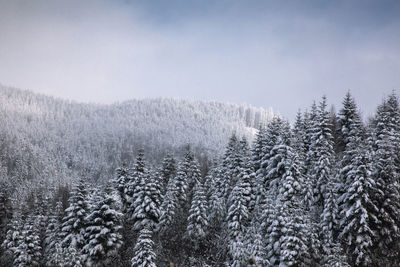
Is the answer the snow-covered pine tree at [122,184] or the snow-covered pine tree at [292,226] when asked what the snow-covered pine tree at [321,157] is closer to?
the snow-covered pine tree at [292,226]

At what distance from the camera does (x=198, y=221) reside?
A: 40094 millimetres

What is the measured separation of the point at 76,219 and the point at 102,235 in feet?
19.3

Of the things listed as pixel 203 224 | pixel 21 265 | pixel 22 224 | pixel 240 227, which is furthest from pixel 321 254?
pixel 22 224

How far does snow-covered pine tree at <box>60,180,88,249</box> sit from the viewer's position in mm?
34669

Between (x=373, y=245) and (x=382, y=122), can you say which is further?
(x=382, y=122)

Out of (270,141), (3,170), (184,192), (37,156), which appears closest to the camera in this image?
(270,141)

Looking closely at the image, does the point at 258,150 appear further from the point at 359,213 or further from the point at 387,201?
the point at 387,201

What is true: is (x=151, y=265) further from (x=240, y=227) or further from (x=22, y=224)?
(x=22, y=224)

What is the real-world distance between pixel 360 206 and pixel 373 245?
3939mm

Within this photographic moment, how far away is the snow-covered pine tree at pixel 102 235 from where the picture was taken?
103 ft

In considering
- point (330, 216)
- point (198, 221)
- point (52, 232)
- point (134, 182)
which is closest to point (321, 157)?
point (330, 216)

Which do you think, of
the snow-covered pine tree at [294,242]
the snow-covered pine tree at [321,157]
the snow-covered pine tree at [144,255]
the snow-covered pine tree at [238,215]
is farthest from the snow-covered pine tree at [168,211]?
the snow-covered pine tree at [321,157]

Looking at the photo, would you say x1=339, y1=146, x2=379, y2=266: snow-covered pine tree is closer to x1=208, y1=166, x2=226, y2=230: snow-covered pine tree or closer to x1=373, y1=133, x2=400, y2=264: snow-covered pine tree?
x1=373, y1=133, x2=400, y2=264: snow-covered pine tree

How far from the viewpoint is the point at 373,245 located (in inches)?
1108
